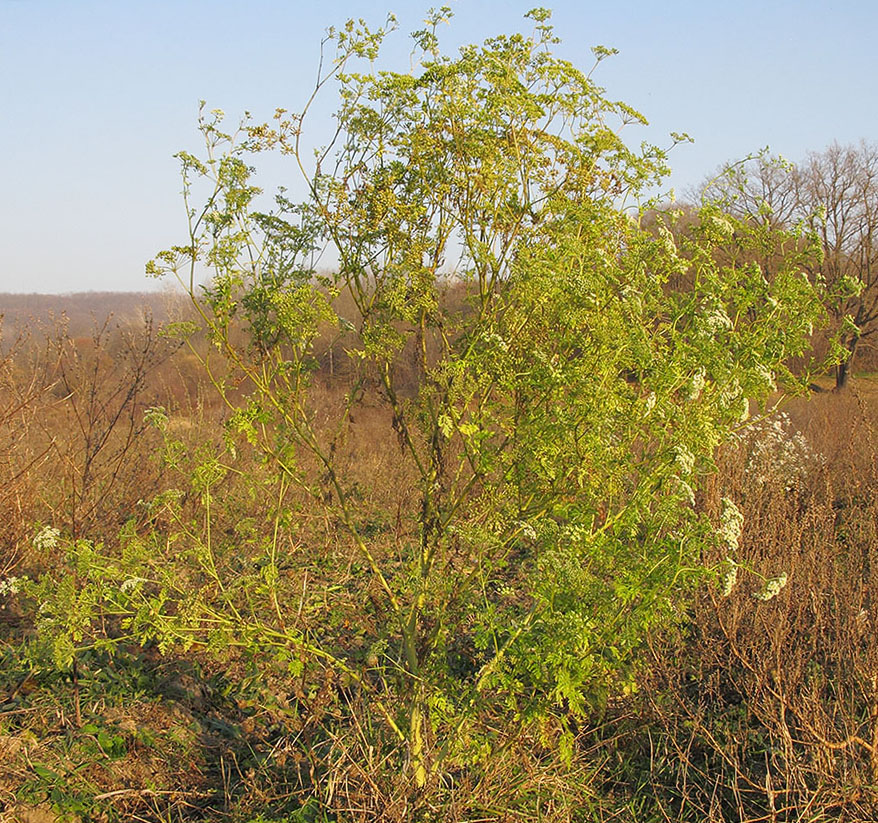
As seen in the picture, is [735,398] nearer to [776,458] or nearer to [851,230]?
[776,458]

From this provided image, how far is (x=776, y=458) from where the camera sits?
7.34 m

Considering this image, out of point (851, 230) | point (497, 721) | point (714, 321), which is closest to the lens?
point (714, 321)

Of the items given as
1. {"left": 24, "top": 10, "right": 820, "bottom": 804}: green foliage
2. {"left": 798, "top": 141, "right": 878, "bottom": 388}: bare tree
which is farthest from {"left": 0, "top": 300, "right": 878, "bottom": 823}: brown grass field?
{"left": 798, "top": 141, "right": 878, "bottom": 388}: bare tree

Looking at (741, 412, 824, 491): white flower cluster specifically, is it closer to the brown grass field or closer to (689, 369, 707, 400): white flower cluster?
the brown grass field

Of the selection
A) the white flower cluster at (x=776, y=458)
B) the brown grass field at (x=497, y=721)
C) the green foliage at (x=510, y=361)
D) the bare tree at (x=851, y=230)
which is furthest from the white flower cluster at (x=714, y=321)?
the bare tree at (x=851, y=230)

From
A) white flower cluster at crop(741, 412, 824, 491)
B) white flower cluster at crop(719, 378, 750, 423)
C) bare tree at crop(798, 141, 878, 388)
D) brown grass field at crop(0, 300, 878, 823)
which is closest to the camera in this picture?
white flower cluster at crop(719, 378, 750, 423)

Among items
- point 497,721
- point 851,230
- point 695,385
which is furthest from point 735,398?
point 851,230

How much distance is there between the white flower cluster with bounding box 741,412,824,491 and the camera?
6426 millimetres

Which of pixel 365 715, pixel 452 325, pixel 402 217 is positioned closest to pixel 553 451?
pixel 452 325

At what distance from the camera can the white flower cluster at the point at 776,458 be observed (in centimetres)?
643

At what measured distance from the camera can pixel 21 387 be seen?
5840 millimetres

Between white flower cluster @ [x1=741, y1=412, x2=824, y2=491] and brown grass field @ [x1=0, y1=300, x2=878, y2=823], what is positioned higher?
white flower cluster @ [x1=741, y1=412, x2=824, y2=491]

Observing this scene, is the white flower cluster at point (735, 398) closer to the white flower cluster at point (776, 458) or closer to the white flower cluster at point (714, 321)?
the white flower cluster at point (714, 321)

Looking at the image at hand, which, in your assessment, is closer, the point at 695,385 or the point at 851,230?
the point at 695,385
